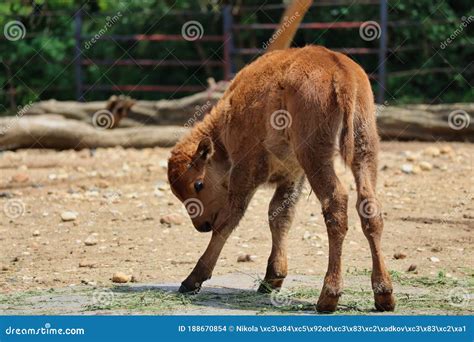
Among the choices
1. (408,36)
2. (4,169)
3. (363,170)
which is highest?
(408,36)

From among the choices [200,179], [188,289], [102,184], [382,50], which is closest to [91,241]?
[200,179]

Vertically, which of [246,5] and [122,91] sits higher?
[246,5]

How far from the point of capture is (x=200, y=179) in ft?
25.2

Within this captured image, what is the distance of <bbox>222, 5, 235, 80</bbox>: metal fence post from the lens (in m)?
18.1

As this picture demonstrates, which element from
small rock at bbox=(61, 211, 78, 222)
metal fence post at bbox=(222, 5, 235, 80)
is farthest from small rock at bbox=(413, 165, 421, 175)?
metal fence post at bbox=(222, 5, 235, 80)

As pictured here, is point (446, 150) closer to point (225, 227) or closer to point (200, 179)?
point (200, 179)

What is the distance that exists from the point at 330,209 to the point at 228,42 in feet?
38.6

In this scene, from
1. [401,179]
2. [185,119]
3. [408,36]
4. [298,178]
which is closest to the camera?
[298,178]

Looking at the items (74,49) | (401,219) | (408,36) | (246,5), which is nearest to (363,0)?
(408,36)

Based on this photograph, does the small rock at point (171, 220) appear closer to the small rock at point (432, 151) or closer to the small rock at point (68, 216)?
the small rock at point (68, 216)

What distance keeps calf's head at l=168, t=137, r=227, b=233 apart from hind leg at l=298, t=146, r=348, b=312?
109cm

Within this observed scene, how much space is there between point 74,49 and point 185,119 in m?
5.47

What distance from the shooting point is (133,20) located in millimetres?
19625

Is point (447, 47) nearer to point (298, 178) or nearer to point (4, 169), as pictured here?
point (4, 169)
